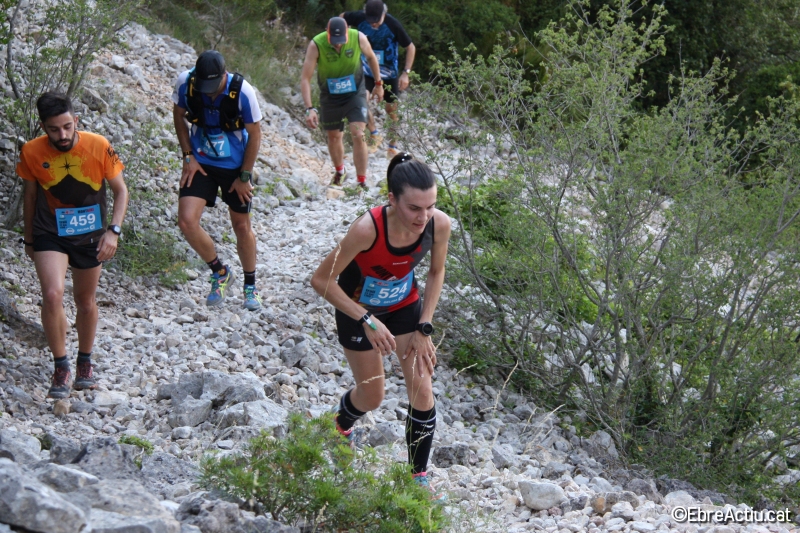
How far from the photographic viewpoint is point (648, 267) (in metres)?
5.93

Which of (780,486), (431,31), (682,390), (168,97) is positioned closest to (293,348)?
(682,390)

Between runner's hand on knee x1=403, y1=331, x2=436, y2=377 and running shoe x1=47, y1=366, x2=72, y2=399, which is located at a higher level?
runner's hand on knee x1=403, y1=331, x2=436, y2=377

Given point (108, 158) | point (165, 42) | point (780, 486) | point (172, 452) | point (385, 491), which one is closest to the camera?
point (385, 491)

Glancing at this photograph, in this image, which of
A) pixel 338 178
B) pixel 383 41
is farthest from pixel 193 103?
pixel 383 41

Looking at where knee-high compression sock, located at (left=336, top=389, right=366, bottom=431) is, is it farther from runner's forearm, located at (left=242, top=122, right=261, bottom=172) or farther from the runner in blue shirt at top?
the runner in blue shirt at top

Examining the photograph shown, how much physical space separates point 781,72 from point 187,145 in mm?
9817

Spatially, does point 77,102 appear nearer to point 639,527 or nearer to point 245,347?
point 245,347

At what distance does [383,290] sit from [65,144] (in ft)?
7.35

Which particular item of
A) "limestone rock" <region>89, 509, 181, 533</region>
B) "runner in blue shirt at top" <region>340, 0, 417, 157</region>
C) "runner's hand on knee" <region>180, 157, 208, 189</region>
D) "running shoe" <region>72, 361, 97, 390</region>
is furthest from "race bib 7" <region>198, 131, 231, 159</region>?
"limestone rock" <region>89, 509, 181, 533</region>

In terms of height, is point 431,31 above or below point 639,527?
above

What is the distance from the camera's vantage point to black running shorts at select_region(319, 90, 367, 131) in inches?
363

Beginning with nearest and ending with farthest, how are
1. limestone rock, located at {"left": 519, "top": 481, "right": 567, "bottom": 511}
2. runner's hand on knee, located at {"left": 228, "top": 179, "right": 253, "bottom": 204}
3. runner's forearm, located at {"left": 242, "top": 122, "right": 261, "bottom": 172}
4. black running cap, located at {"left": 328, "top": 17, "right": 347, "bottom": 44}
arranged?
limestone rock, located at {"left": 519, "top": 481, "right": 567, "bottom": 511} → runner's forearm, located at {"left": 242, "top": 122, "right": 261, "bottom": 172} → runner's hand on knee, located at {"left": 228, "top": 179, "right": 253, "bottom": 204} → black running cap, located at {"left": 328, "top": 17, "right": 347, "bottom": 44}

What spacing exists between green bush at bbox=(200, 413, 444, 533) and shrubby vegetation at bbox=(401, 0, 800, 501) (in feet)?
9.43

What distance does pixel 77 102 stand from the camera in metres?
8.95
